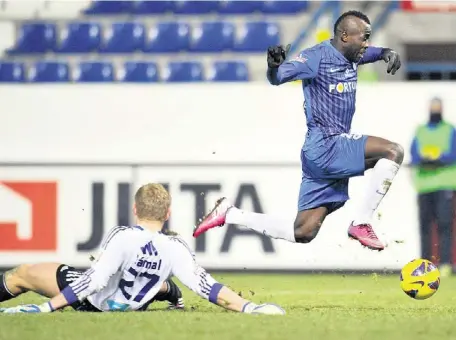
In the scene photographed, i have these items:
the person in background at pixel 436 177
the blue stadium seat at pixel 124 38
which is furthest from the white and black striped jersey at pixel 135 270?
the blue stadium seat at pixel 124 38

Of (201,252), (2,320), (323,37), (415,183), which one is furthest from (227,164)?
(2,320)

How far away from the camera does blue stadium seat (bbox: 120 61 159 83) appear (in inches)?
597

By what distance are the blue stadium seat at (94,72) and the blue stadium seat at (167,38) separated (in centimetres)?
60

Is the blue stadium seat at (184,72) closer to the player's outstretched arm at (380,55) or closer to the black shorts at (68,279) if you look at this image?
the player's outstretched arm at (380,55)

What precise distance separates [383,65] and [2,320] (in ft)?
31.1

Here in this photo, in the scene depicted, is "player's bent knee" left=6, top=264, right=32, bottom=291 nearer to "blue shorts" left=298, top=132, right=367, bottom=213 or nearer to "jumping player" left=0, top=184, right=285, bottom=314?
"jumping player" left=0, top=184, right=285, bottom=314

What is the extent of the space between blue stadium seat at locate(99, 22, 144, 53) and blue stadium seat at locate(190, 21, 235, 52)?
2.41ft

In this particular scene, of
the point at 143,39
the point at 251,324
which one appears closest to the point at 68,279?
the point at 251,324

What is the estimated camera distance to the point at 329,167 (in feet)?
26.9

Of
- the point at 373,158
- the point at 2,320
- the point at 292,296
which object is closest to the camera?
the point at 2,320

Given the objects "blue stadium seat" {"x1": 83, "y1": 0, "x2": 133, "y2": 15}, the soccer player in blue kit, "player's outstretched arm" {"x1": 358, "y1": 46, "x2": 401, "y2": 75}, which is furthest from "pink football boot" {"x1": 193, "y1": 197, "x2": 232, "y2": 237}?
"blue stadium seat" {"x1": 83, "y1": 0, "x2": 133, "y2": 15}

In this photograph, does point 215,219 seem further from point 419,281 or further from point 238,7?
point 238,7

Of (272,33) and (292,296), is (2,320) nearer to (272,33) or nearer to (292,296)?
(292,296)

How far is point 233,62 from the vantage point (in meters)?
15.2
